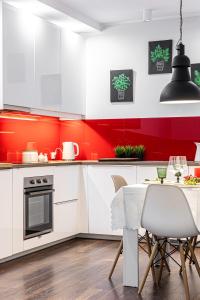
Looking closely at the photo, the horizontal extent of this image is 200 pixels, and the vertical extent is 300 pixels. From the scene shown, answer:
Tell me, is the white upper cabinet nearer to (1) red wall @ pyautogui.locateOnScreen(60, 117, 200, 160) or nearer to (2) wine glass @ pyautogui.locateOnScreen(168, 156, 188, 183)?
(1) red wall @ pyautogui.locateOnScreen(60, 117, 200, 160)

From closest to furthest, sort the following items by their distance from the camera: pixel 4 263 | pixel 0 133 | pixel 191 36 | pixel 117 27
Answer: pixel 4 263, pixel 0 133, pixel 191 36, pixel 117 27

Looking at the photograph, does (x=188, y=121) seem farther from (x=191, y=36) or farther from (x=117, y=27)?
(x=117, y=27)

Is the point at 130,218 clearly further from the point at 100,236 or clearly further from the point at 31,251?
the point at 100,236

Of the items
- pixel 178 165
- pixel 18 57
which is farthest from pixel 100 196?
pixel 178 165

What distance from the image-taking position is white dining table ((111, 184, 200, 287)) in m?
3.93

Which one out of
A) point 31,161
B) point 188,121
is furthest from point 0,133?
point 188,121

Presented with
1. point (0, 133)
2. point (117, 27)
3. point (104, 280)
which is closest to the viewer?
point (104, 280)

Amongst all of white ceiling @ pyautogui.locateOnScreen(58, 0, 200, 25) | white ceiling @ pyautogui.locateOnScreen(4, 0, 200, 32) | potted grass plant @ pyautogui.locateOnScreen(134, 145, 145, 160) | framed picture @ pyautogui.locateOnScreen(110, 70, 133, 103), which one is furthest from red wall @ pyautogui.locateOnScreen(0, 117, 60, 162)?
white ceiling @ pyautogui.locateOnScreen(58, 0, 200, 25)

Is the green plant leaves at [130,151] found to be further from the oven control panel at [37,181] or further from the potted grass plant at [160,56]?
the oven control panel at [37,181]

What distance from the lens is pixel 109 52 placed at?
6570 mm

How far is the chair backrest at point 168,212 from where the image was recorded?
363 cm

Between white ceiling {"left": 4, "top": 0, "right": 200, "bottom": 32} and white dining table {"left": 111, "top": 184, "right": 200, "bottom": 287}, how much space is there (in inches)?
90.7

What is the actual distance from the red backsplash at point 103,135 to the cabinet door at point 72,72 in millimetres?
357

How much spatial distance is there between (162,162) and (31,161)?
56.3 inches
